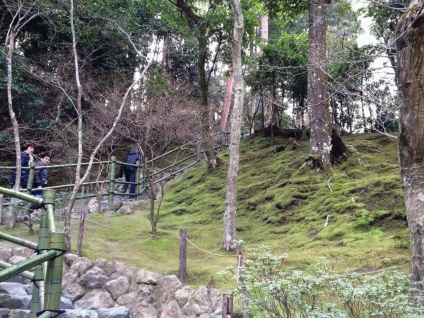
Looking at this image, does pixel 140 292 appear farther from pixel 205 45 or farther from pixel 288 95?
pixel 288 95

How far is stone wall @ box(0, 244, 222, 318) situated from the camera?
424 centimetres

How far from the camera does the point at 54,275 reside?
175 cm

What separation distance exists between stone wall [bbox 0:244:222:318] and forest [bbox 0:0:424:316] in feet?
2.76

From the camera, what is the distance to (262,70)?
1148cm

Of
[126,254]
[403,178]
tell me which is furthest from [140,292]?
[403,178]

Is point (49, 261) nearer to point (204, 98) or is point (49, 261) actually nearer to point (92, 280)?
point (92, 280)

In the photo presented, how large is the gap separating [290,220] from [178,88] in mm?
6961

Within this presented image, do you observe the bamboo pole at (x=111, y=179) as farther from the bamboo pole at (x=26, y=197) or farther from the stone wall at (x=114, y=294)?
the bamboo pole at (x=26, y=197)

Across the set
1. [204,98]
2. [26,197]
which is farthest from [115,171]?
[26,197]

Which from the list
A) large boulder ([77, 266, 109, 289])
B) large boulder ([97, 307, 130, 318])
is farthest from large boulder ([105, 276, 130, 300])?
large boulder ([97, 307, 130, 318])

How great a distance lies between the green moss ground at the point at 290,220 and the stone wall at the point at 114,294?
61 cm

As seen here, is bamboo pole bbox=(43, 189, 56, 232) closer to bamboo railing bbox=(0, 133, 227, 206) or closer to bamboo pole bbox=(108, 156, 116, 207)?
bamboo railing bbox=(0, 133, 227, 206)

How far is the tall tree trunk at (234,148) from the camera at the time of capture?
21.8 feet

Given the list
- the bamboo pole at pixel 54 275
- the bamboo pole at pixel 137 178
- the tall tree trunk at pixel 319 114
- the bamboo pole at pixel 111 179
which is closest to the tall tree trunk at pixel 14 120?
the bamboo pole at pixel 111 179
